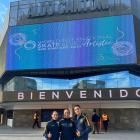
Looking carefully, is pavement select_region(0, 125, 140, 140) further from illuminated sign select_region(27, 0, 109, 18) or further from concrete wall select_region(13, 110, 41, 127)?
illuminated sign select_region(27, 0, 109, 18)

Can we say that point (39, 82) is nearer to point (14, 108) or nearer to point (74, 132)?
point (14, 108)

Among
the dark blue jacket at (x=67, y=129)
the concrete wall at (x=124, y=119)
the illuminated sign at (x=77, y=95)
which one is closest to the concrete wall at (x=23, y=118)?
the illuminated sign at (x=77, y=95)

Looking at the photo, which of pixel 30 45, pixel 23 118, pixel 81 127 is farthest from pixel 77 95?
pixel 81 127

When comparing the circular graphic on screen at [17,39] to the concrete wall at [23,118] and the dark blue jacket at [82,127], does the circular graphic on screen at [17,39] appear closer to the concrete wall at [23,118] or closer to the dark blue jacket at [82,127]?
the concrete wall at [23,118]

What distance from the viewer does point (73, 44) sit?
61.0 ft

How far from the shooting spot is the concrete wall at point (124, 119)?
680 inches

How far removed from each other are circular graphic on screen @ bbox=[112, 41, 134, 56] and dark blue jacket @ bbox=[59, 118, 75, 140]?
13698mm

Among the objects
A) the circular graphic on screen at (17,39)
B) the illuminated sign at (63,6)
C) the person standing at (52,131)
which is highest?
the illuminated sign at (63,6)

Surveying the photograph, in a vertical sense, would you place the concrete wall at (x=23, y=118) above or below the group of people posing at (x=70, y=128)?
below

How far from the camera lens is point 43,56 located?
18.8 m

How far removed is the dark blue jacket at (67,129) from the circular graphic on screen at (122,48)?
1370 cm

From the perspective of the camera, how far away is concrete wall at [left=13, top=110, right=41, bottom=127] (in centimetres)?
1966

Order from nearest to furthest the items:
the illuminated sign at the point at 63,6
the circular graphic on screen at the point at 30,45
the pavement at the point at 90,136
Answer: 1. the pavement at the point at 90,136
2. the circular graphic on screen at the point at 30,45
3. the illuminated sign at the point at 63,6

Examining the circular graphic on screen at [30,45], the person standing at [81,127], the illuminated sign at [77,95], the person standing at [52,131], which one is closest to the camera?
the person standing at [81,127]
